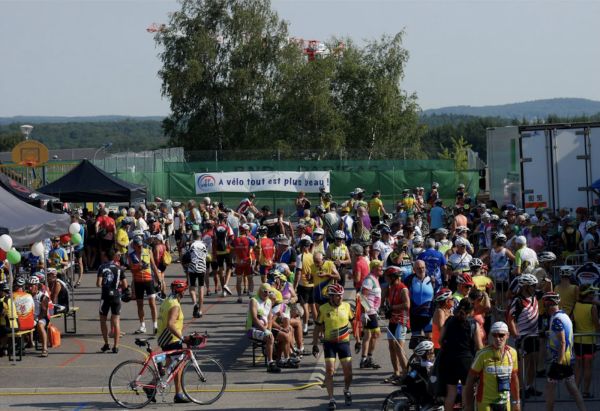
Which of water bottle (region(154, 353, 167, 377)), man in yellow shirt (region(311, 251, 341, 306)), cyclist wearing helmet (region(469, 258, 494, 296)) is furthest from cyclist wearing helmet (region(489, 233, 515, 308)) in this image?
water bottle (region(154, 353, 167, 377))

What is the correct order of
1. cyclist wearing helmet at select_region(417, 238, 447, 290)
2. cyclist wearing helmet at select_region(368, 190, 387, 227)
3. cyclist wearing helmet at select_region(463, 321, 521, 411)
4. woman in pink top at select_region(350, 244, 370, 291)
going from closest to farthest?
cyclist wearing helmet at select_region(463, 321, 521, 411) < cyclist wearing helmet at select_region(417, 238, 447, 290) < woman in pink top at select_region(350, 244, 370, 291) < cyclist wearing helmet at select_region(368, 190, 387, 227)

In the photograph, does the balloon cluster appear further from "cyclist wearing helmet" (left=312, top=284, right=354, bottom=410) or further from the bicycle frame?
"cyclist wearing helmet" (left=312, top=284, right=354, bottom=410)

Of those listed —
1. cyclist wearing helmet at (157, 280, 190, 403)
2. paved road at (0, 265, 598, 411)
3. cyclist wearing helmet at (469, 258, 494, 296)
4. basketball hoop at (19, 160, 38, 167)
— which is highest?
basketball hoop at (19, 160, 38, 167)

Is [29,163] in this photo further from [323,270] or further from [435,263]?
[435,263]

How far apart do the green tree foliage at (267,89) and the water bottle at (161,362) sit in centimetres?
4977

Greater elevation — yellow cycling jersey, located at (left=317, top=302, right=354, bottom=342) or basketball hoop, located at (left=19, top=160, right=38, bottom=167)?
basketball hoop, located at (left=19, top=160, right=38, bottom=167)

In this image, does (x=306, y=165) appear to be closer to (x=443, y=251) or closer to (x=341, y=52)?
(x=443, y=251)

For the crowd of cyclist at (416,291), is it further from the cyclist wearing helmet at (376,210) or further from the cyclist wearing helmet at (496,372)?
the cyclist wearing helmet at (376,210)

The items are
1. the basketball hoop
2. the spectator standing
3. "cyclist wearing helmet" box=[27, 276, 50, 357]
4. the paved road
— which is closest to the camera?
the paved road

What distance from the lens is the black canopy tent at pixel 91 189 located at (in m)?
26.8

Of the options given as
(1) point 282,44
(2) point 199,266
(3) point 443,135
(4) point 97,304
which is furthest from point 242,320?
(3) point 443,135

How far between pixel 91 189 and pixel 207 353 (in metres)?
11.3

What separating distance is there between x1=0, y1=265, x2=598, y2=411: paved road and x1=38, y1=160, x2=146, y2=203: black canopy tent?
25.8 feet

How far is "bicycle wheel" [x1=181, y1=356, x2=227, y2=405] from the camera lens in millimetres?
13320
